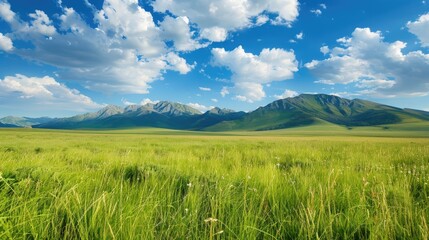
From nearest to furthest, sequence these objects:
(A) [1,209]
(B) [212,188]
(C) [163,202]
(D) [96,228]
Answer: (D) [96,228] → (A) [1,209] → (C) [163,202] → (B) [212,188]

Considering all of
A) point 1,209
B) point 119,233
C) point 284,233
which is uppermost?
point 1,209

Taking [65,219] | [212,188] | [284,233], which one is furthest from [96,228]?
[212,188]

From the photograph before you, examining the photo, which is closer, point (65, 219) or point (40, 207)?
point (65, 219)

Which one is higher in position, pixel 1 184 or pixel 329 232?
pixel 1 184

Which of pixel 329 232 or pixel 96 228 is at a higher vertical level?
pixel 96 228

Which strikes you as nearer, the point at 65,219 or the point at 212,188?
the point at 65,219

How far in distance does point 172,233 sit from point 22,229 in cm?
135

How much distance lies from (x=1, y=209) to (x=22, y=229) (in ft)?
1.43

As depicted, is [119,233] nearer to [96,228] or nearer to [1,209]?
[96,228]

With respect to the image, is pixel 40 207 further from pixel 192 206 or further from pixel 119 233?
pixel 192 206

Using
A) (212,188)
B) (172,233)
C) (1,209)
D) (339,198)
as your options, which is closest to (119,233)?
(172,233)

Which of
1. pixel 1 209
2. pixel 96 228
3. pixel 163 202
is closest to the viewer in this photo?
pixel 96 228

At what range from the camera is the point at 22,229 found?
7.64 ft

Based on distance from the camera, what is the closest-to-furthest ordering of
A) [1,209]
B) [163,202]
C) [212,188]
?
[1,209] < [163,202] < [212,188]
